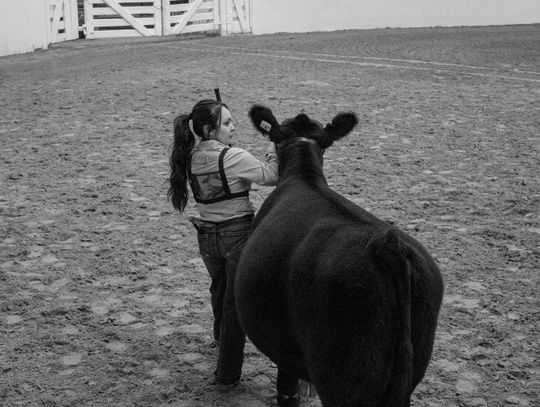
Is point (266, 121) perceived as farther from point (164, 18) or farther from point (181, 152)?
point (164, 18)

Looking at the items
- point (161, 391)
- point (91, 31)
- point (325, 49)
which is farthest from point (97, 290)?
point (91, 31)

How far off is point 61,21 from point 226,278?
19.1m

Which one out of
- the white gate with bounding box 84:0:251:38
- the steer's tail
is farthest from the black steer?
the white gate with bounding box 84:0:251:38

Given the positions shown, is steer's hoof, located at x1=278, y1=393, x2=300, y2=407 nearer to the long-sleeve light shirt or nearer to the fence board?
the long-sleeve light shirt

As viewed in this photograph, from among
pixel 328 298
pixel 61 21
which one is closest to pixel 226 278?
pixel 328 298

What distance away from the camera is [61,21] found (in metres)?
22.4

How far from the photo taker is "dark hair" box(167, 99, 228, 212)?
4605 millimetres

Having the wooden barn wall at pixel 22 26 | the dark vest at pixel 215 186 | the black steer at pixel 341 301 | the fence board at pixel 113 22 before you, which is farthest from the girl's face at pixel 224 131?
the fence board at pixel 113 22

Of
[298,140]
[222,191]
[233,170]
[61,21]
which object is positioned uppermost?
[61,21]

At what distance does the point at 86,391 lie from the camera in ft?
14.6

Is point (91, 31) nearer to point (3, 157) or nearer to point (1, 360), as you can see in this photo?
point (3, 157)

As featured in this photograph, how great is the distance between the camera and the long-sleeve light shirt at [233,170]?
4.49 metres

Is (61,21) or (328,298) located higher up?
(61,21)

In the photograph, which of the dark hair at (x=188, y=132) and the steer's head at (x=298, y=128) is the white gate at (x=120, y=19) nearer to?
the dark hair at (x=188, y=132)
